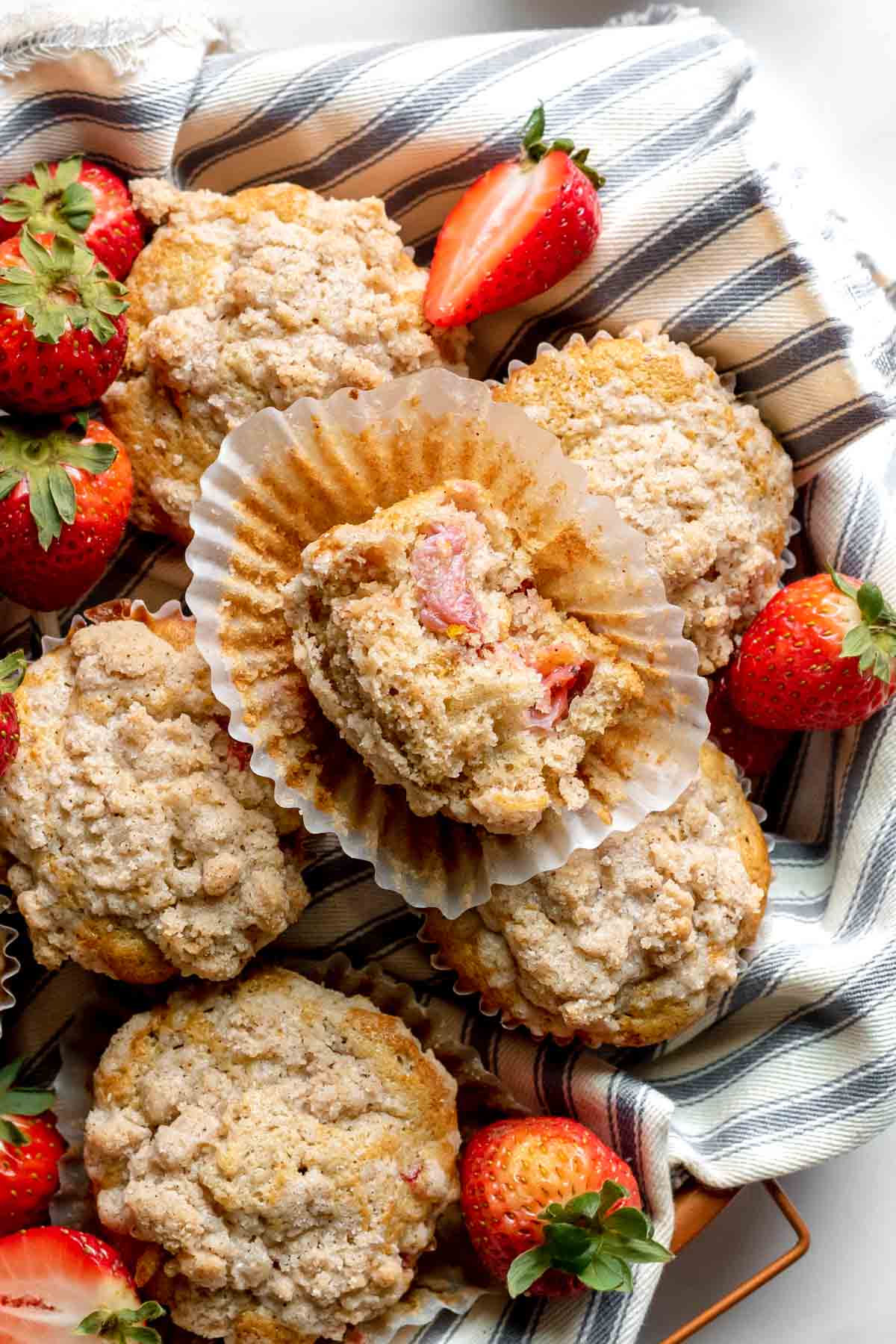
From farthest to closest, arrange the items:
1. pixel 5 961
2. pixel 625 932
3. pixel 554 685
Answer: pixel 5 961, pixel 625 932, pixel 554 685

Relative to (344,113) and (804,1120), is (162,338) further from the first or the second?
(804,1120)

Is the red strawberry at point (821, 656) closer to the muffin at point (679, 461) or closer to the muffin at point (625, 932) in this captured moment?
the muffin at point (679, 461)

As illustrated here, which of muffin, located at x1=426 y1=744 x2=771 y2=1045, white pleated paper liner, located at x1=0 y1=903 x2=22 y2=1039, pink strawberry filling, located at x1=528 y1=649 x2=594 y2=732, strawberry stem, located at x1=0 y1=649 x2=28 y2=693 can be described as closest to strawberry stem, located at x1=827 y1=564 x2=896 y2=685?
muffin, located at x1=426 y1=744 x2=771 y2=1045

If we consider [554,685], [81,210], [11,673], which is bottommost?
[11,673]

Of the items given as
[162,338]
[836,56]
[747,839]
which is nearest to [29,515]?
[162,338]

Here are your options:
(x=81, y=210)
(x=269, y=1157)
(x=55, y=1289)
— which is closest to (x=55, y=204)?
(x=81, y=210)

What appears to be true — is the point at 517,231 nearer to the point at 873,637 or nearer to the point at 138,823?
the point at 873,637
